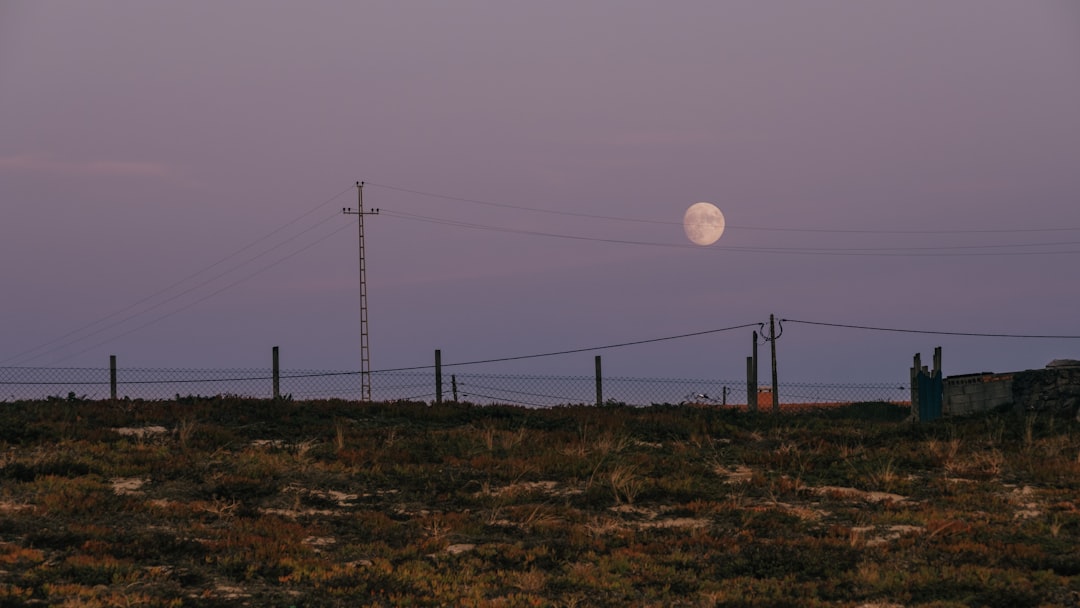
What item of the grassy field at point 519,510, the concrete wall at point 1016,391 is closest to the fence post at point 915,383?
the concrete wall at point 1016,391

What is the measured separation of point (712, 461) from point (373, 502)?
26.6 feet

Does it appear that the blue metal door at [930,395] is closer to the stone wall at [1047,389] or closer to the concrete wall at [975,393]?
the concrete wall at [975,393]

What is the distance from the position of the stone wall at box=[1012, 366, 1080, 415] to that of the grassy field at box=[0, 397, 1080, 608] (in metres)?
14.0

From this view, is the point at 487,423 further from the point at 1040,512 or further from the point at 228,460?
the point at 1040,512

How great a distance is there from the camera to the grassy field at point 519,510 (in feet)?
38.4

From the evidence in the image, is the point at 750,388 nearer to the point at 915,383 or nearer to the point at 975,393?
the point at 915,383

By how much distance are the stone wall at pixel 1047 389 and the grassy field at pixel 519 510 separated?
1403 cm

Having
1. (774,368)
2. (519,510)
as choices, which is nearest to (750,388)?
(774,368)

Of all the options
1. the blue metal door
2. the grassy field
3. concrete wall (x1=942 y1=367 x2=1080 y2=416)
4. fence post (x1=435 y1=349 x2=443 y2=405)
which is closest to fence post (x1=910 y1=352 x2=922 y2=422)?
the blue metal door

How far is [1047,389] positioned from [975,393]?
2.95m

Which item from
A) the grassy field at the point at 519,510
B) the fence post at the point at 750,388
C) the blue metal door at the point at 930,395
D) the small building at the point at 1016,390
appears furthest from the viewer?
the small building at the point at 1016,390

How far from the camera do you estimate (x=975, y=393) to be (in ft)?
129

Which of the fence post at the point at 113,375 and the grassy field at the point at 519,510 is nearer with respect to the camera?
the grassy field at the point at 519,510

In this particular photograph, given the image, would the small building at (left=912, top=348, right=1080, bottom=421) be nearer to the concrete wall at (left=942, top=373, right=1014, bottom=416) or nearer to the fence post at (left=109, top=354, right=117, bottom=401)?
the concrete wall at (left=942, top=373, right=1014, bottom=416)
